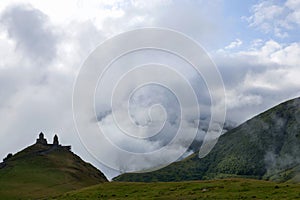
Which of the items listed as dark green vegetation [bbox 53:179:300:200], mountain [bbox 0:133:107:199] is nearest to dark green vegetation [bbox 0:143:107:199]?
mountain [bbox 0:133:107:199]

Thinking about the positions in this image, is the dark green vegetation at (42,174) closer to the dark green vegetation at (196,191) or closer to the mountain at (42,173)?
the mountain at (42,173)

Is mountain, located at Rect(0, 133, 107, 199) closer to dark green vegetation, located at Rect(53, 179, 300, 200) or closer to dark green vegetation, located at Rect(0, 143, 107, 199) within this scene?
dark green vegetation, located at Rect(0, 143, 107, 199)

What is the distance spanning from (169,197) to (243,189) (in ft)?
41.5

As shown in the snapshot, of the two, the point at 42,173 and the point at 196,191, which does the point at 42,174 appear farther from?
the point at 196,191

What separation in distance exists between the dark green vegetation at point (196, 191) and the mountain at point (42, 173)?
91.2 ft

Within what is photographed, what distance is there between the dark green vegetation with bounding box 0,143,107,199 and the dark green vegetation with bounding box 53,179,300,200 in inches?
1094

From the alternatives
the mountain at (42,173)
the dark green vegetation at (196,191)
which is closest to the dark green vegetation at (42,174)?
the mountain at (42,173)

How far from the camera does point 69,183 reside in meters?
132

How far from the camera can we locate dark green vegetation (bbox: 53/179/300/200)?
61338 millimetres

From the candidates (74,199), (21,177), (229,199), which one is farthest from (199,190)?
(21,177)

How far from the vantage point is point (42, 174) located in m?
141

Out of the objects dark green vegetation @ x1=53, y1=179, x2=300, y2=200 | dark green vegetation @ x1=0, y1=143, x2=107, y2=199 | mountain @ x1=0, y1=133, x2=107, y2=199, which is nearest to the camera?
dark green vegetation @ x1=53, y1=179, x2=300, y2=200

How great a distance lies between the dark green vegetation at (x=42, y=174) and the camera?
377ft

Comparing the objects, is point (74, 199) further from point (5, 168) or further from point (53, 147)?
point (53, 147)
